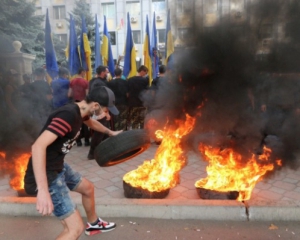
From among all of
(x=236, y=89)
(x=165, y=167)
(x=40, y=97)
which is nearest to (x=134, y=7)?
(x=40, y=97)

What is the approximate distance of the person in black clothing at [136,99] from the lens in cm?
766

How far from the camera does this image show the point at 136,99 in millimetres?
7812

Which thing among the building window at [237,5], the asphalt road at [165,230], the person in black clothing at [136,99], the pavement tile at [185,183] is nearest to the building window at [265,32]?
the building window at [237,5]

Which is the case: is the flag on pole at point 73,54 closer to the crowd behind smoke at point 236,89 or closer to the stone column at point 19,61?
the stone column at point 19,61

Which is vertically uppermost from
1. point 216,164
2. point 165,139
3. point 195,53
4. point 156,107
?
point 195,53

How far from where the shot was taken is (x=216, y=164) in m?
4.30

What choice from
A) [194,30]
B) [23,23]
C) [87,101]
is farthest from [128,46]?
[23,23]

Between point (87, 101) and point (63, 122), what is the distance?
1.37 feet

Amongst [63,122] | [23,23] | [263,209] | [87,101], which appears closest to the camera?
[63,122]

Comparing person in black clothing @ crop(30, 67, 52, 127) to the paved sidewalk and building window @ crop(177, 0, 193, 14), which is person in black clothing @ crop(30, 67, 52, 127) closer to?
the paved sidewalk

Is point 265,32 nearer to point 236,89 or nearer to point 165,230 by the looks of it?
point 236,89

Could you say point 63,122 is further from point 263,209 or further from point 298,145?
point 298,145

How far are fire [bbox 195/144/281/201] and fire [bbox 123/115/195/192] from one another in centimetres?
41

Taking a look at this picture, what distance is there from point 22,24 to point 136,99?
13.2 meters
